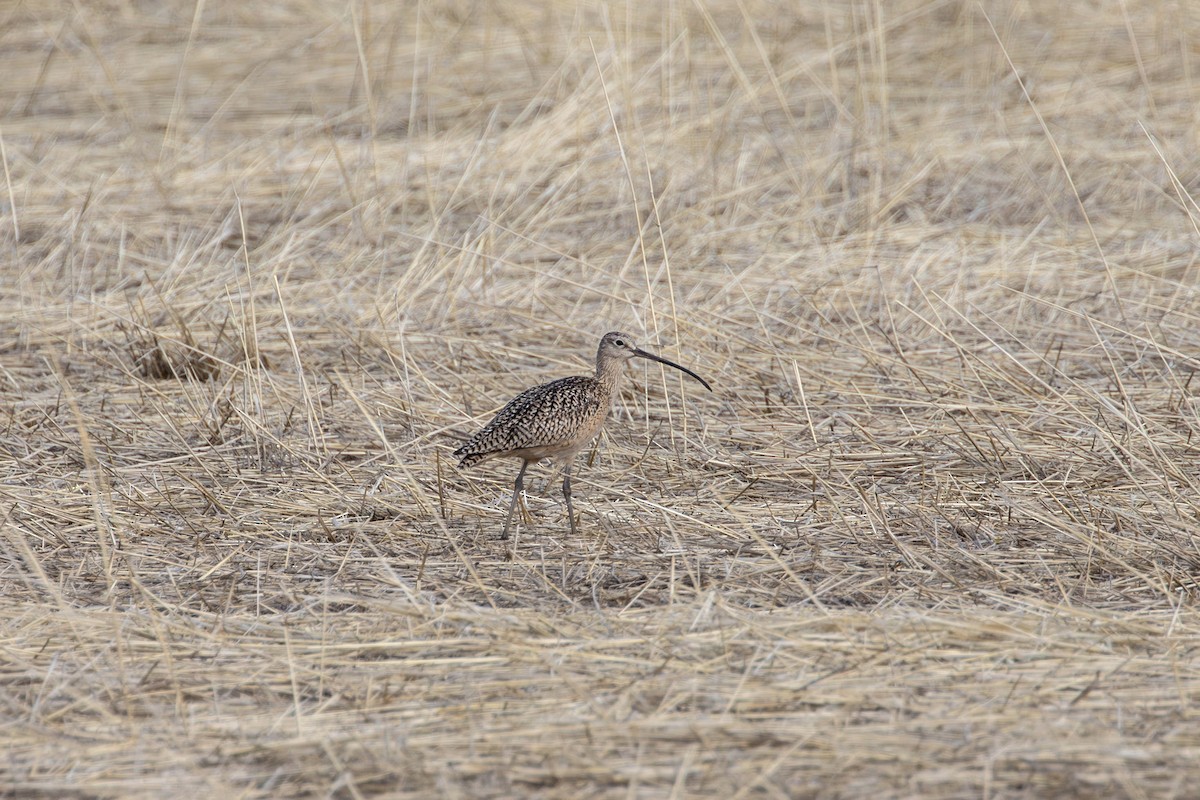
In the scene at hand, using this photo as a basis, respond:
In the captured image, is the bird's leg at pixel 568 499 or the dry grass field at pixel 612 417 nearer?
the dry grass field at pixel 612 417

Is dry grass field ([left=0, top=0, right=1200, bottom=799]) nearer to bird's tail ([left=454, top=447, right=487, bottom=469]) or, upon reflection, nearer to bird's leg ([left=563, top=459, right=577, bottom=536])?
bird's leg ([left=563, top=459, right=577, bottom=536])

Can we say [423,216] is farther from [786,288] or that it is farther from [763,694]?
[763,694]

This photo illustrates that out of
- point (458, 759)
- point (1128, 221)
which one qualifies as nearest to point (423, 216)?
point (1128, 221)

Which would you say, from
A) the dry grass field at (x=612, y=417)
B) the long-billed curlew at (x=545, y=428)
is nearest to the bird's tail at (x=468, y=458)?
the long-billed curlew at (x=545, y=428)

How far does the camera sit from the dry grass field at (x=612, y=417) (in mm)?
3516

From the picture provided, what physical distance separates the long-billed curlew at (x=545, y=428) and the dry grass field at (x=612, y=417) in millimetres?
203

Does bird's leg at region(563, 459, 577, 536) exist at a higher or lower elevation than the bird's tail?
lower

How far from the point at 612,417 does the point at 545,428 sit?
4.17ft

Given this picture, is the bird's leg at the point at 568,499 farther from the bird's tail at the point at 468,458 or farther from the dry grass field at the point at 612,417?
the bird's tail at the point at 468,458

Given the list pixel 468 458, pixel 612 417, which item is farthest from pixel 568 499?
pixel 612 417

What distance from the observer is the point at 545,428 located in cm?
518

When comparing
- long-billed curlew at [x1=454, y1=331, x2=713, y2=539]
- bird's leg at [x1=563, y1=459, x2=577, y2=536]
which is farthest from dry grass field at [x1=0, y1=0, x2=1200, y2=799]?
long-billed curlew at [x1=454, y1=331, x2=713, y2=539]

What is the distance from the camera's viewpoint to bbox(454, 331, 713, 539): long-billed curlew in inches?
→ 203

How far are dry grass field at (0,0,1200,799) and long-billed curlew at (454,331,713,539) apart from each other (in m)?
0.20
